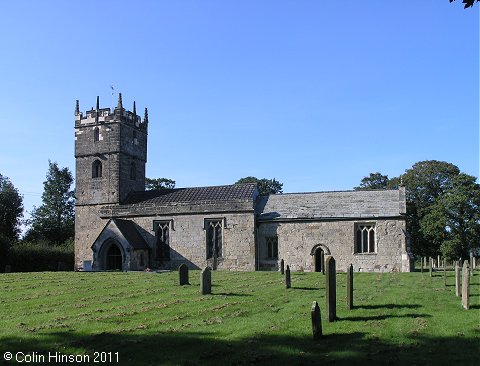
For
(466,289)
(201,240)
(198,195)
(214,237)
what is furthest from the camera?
(198,195)

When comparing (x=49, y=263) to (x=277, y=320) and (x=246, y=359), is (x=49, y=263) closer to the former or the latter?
(x=277, y=320)

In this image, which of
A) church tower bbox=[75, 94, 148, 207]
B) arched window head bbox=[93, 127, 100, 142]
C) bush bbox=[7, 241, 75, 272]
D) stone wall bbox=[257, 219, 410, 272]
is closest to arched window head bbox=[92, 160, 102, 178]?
church tower bbox=[75, 94, 148, 207]

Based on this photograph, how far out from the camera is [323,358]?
332 inches

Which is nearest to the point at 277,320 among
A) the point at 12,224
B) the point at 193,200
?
the point at 193,200

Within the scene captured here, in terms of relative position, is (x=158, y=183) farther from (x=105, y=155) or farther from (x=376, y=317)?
(x=376, y=317)

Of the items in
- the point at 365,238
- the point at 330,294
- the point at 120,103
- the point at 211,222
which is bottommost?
the point at 330,294

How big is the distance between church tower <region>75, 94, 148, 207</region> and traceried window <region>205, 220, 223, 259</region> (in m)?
8.11

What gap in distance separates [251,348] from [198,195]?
29.1 metres

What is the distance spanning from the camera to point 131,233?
36.2m

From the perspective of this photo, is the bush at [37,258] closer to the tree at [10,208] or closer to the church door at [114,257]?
the church door at [114,257]

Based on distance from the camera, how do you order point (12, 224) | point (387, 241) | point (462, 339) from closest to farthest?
point (462, 339)
point (387, 241)
point (12, 224)

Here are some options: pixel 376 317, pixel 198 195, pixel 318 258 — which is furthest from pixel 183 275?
pixel 198 195

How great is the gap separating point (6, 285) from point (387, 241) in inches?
863

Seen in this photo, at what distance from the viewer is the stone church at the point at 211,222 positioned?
1291 inches
